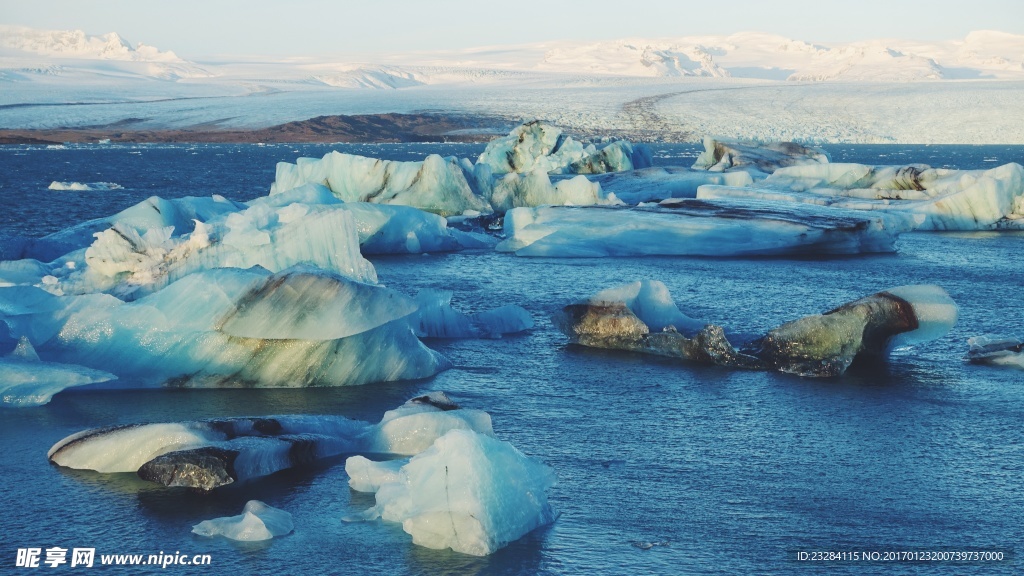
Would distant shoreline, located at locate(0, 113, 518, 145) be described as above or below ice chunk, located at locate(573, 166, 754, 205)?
below

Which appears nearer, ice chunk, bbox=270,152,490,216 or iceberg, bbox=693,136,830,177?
ice chunk, bbox=270,152,490,216

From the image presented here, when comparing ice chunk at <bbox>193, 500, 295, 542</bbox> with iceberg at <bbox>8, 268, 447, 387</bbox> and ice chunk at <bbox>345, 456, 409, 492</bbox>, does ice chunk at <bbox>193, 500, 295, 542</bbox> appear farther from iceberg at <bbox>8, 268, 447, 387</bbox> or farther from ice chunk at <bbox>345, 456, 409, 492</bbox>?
iceberg at <bbox>8, 268, 447, 387</bbox>

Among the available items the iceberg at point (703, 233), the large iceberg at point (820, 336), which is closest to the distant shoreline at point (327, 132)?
the iceberg at point (703, 233)

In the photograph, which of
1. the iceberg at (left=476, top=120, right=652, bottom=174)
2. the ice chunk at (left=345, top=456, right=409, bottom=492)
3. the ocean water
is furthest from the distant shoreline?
the ice chunk at (left=345, top=456, right=409, bottom=492)

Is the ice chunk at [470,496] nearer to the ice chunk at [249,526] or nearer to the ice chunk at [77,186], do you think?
the ice chunk at [249,526]

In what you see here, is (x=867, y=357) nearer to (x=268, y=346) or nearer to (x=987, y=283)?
(x=268, y=346)

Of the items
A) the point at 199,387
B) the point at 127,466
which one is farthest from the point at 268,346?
the point at 127,466
